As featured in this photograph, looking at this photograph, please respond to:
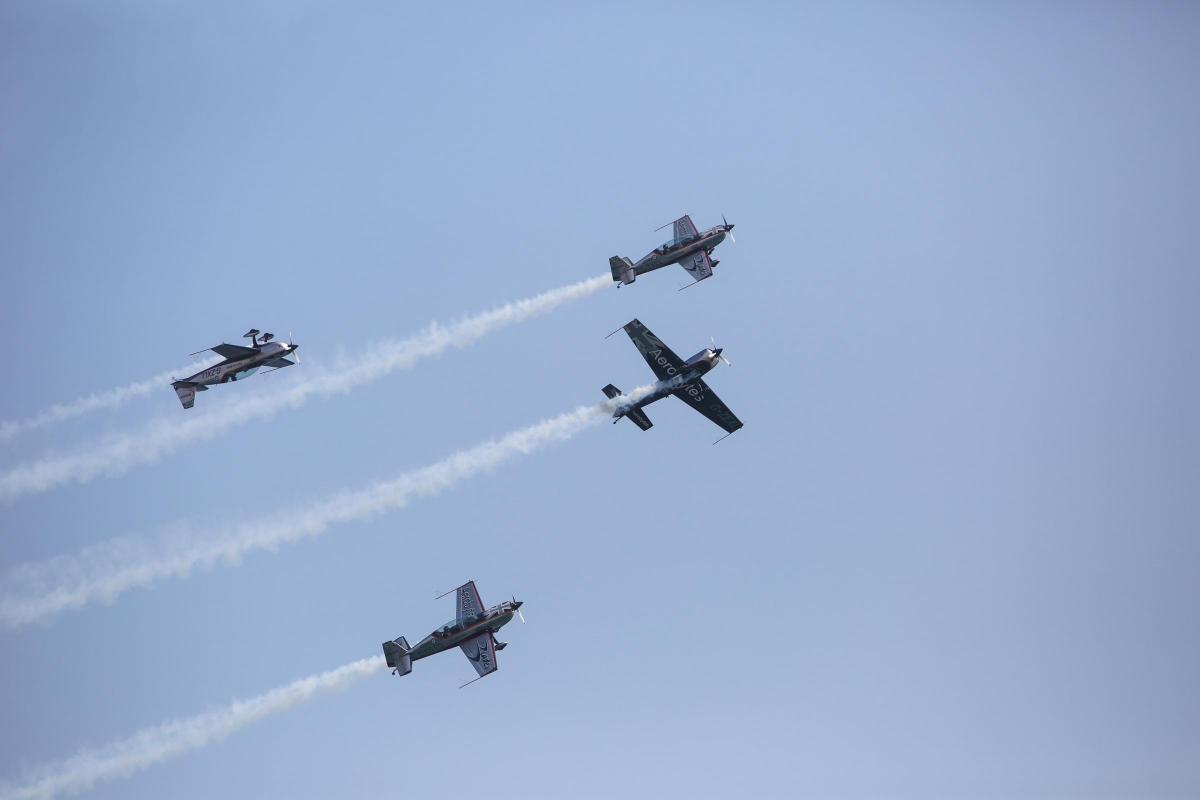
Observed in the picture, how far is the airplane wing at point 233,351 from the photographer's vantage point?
9194 centimetres

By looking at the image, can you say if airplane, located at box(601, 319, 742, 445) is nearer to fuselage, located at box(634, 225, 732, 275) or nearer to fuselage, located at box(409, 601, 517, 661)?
fuselage, located at box(634, 225, 732, 275)

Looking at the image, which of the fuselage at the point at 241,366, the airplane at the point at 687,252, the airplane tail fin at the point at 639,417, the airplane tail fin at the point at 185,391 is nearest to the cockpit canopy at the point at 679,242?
the airplane at the point at 687,252

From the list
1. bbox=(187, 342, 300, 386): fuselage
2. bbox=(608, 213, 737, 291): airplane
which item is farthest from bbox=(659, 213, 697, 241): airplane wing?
bbox=(187, 342, 300, 386): fuselage

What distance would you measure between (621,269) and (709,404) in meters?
10.4

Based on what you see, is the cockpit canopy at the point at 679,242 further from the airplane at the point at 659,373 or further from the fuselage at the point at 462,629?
the fuselage at the point at 462,629

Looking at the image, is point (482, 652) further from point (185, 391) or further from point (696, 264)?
point (696, 264)

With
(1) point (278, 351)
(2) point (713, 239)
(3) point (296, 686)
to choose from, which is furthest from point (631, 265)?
(3) point (296, 686)

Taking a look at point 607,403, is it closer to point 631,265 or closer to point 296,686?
point 631,265

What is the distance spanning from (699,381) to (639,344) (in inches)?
175

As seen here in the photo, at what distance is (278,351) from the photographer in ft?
306

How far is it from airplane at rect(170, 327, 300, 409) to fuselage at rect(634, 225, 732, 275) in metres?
23.3

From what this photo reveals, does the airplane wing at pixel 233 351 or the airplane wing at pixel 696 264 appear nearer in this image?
the airplane wing at pixel 233 351

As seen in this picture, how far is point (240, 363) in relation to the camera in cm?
9350

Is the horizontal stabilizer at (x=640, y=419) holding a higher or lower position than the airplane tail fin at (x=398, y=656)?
higher
